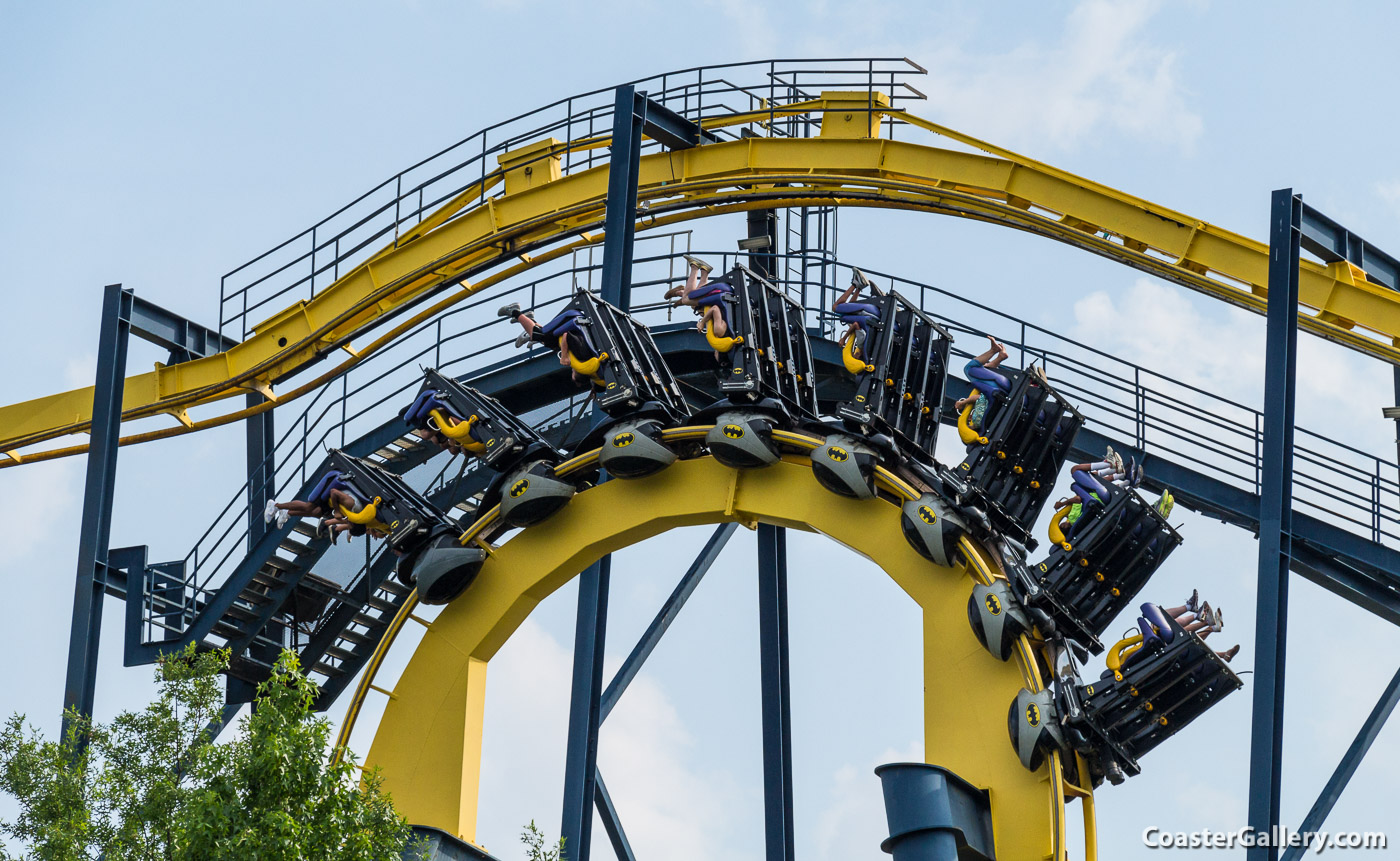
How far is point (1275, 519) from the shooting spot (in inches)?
664

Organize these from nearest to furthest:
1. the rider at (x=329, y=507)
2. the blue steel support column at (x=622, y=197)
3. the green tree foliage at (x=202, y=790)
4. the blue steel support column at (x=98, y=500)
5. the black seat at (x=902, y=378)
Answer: the green tree foliage at (x=202, y=790), the black seat at (x=902, y=378), the rider at (x=329, y=507), the blue steel support column at (x=622, y=197), the blue steel support column at (x=98, y=500)

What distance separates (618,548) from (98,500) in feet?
20.1

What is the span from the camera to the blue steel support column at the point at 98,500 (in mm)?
22312

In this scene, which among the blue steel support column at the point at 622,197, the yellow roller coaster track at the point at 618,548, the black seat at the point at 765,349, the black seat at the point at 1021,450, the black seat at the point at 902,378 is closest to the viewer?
the yellow roller coaster track at the point at 618,548

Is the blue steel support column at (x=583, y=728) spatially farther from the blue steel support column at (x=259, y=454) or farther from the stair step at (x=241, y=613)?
the blue steel support column at (x=259, y=454)

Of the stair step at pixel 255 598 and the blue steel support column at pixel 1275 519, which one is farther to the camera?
the stair step at pixel 255 598

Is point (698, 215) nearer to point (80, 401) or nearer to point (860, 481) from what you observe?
point (860, 481)

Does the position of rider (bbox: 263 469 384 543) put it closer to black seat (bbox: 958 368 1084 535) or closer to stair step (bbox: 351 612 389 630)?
stair step (bbox: 351 612 389 630)

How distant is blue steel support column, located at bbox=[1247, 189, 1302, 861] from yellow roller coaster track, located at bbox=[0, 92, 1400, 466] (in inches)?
83.4

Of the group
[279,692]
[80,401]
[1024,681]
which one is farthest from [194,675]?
[80,401]

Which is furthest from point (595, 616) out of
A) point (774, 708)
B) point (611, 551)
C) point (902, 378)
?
point (902, 378)

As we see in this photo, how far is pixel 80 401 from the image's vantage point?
25188mm

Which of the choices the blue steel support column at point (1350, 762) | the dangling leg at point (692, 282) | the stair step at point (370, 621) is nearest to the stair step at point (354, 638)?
the stair step at point (370, 621)

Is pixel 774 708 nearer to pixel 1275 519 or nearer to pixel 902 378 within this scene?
pixel 902 378
